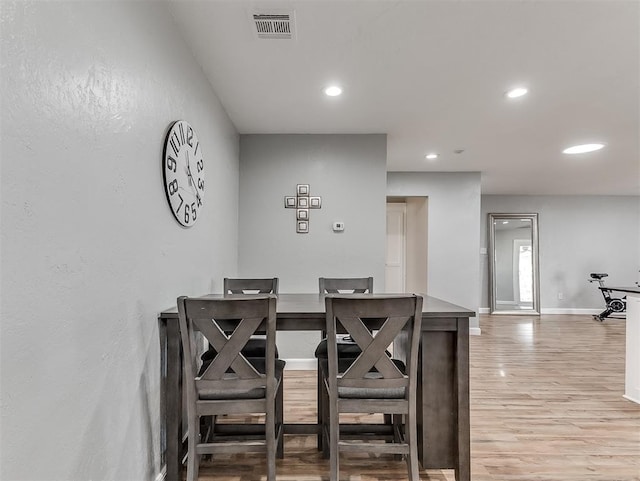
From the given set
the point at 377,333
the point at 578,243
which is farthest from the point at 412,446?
the point at 578,243

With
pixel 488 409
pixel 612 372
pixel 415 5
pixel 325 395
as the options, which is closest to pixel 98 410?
pixel 325 395

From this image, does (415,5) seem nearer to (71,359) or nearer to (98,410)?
(71,359)

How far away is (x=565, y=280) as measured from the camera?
26.0ft

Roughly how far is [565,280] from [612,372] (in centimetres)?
467

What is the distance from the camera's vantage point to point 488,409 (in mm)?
2871

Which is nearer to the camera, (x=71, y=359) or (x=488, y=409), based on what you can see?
(x=71, y=359)

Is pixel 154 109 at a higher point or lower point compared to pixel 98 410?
higher

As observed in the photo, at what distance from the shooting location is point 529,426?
2.58 meters

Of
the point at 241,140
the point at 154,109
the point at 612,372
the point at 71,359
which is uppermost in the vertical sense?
the point at 241,140

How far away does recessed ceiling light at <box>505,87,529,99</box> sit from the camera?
2861mm

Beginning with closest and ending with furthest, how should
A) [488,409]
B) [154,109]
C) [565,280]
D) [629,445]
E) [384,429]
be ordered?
[154,109], [384,429], [629,445], [488,409], [565,280]

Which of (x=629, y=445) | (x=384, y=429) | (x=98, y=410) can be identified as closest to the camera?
(x=98, y=410)

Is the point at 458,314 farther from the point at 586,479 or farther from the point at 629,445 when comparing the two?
the point at 629,445

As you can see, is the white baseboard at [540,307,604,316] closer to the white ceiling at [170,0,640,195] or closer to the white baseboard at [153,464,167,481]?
the white ceiling at [170,0,640,195]
